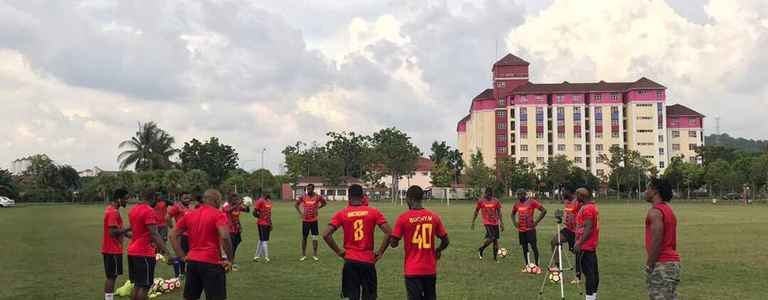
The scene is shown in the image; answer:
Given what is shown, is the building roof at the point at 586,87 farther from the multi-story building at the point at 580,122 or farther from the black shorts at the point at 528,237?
the black shorts at the point at 528,237

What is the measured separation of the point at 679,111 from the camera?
493ft

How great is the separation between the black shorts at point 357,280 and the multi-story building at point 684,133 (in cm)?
15032

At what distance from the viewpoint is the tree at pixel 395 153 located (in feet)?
365

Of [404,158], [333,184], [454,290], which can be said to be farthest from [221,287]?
[333,184]

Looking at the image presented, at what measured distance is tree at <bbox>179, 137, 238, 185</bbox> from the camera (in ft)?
427

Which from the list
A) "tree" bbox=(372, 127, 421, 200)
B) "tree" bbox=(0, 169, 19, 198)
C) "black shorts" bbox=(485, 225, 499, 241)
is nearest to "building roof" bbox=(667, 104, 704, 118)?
"tree" bbox=(372, 127, 421, 200)

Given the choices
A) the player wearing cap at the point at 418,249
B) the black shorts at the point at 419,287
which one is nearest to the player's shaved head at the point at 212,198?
the player wearing cap at the point at 418,249

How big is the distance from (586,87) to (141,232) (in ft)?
468

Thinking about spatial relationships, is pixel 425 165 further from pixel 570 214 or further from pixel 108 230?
pixel 108 230

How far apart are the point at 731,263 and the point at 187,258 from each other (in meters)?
15.3

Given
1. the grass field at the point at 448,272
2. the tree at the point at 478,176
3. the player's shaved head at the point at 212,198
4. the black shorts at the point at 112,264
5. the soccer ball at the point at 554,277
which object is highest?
the tree at the point at 478,176

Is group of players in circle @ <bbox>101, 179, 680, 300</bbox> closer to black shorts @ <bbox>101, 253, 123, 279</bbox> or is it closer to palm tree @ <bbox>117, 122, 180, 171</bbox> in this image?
black shorts @ <bbox>101, 253, 123, 279</bbox>

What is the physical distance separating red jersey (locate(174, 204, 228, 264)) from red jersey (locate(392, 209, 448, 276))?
2.40 m

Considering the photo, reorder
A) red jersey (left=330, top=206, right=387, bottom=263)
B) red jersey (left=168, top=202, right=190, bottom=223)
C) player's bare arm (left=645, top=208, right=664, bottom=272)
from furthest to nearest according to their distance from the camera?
red jersey (left=168, top=202, right=190, bottom=223) → red jersey (left=330, top=206, right=387, bottom=263) → player's bare arm (left=645, top=208, right=664, bottom=272)
